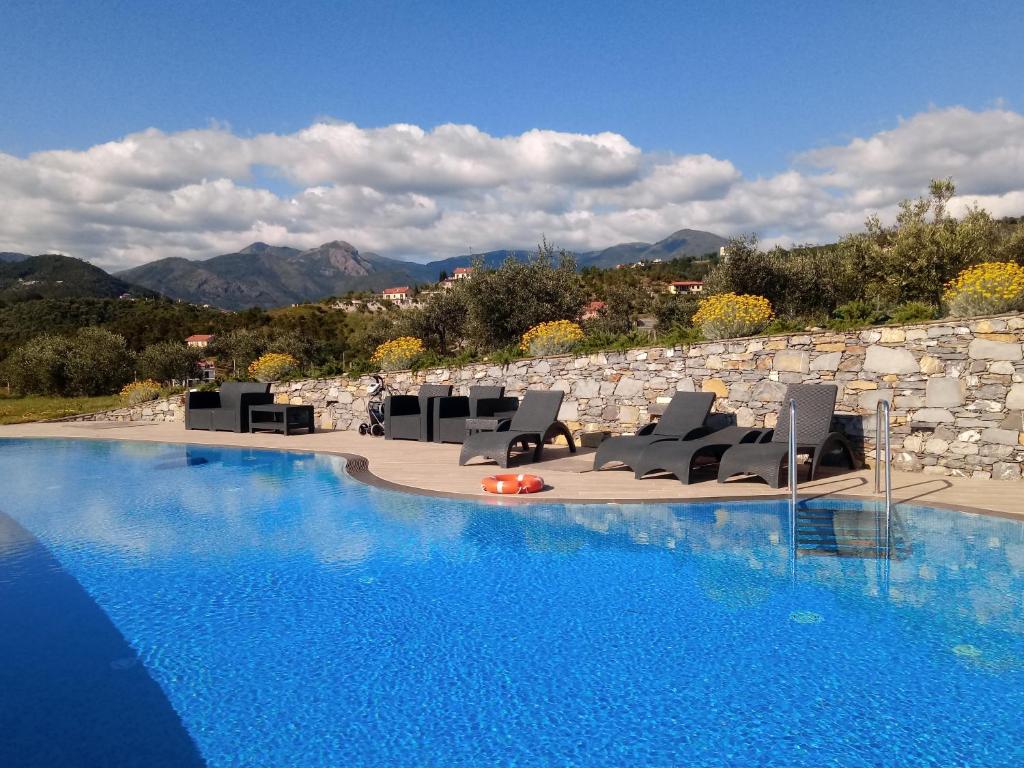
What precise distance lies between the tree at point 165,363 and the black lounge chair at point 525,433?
2411 cm

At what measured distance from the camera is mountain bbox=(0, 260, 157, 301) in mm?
74562

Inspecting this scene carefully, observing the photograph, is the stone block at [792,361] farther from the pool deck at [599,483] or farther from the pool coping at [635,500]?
the pool coping at [635,500]

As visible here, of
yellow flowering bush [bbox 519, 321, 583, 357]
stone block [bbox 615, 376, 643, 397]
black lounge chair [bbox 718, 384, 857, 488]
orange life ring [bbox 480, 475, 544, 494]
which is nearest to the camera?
black lounge chair [bbox 718, 384, 857, 488]

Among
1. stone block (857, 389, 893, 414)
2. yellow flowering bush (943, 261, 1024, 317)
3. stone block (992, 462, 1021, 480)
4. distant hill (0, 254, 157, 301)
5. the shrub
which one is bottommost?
stone block (992, 462, 1021, 480)

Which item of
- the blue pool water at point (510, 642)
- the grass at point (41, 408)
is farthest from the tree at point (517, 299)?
the blue pool water at point (510, 642)

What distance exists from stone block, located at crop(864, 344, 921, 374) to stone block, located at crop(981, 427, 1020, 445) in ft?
3.29

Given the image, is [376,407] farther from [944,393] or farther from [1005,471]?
[1005,471]

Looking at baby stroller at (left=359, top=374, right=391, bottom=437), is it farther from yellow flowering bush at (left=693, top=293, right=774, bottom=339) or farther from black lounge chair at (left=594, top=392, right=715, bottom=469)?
yellow flowering bush at (left=693, top=293, right=774, bottom=339)

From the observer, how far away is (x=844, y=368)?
8812 millimetres

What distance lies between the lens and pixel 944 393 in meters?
8.02

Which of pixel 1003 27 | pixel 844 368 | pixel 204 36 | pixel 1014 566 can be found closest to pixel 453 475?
pixel 844 368

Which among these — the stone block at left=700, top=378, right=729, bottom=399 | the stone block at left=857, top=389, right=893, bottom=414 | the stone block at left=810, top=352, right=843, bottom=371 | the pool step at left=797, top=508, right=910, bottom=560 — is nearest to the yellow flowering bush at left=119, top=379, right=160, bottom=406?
the stone block at left=700, top=378, right=729, bottom=399

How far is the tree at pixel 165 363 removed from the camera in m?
30.6

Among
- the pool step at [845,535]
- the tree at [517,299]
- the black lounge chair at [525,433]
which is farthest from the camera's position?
the tree at [517,299]
